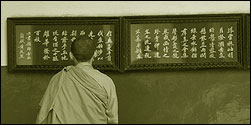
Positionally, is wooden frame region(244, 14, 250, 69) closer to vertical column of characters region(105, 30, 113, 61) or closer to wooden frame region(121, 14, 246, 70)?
wooden frame region(121, 14, 246, 70)

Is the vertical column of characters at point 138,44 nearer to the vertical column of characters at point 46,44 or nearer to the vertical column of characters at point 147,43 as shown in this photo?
the vertical column of characters at point 147,43

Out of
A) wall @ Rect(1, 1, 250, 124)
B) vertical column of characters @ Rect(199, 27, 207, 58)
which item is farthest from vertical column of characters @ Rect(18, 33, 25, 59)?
vertical column of characters @ Rect(199, 27, 207, 58)

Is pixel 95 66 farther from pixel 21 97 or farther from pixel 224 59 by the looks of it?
pixel 224 59

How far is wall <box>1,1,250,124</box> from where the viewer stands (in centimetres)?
331

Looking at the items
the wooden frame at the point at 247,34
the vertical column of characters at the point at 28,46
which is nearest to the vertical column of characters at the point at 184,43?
the wooden frame at the point at 247,34

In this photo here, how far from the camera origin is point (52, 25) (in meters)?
3.36

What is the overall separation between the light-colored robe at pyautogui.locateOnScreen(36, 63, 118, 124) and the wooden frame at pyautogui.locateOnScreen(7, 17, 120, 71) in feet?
2.03

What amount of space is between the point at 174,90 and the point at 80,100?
96 centimetres

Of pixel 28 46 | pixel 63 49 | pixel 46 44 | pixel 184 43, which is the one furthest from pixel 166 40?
pixel 28 46

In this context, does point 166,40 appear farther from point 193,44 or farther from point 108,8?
point 108,8

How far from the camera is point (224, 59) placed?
130 inches

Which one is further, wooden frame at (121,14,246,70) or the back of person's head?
wooden frame at (121,14,246,70)

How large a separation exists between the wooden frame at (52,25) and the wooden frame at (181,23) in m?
0.06

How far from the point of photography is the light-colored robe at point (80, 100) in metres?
2.61
